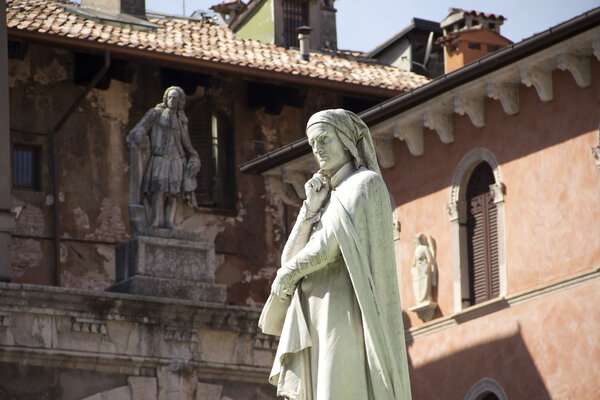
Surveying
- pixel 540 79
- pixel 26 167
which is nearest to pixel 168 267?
pixel 540 79

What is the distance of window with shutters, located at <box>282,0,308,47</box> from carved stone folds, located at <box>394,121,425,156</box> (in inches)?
308

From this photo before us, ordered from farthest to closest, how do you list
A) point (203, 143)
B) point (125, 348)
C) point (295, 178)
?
point (203, 143), point (295, 178), point (125, 348)

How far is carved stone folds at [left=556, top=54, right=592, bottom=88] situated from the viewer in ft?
64.2

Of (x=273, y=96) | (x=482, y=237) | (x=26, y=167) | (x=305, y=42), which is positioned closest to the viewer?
(x=482, y=237)

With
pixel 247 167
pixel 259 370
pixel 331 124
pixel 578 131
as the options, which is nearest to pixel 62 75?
pixel 247 167

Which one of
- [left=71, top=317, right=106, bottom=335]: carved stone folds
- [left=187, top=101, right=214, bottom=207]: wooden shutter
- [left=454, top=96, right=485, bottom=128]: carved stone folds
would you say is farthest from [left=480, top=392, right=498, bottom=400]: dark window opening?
[left=187, top=101, right=214, bottom=207]: wooden shutter

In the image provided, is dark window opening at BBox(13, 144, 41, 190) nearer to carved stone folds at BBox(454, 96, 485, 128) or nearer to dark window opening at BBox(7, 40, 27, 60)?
dark window opening at BBox(7, 40, 27, 60)

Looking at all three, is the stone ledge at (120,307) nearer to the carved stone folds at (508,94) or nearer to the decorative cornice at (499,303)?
the decorative cornice at (499,303)

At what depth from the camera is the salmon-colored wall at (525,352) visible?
19.0 m

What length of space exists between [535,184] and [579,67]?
1606 mm

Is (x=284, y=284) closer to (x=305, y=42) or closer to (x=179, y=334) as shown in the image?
(x=179, y=334)

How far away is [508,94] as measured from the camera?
68.3 feet

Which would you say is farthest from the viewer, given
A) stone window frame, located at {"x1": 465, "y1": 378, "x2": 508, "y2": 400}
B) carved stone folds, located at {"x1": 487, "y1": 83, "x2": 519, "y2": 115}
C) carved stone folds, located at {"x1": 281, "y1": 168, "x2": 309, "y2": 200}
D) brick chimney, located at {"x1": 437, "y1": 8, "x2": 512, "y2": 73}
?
brick chimney, located at {"x1": 437, "y1": 8, "x2": 512, "y2": 73}

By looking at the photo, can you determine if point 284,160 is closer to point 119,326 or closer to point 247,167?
point 247,167
